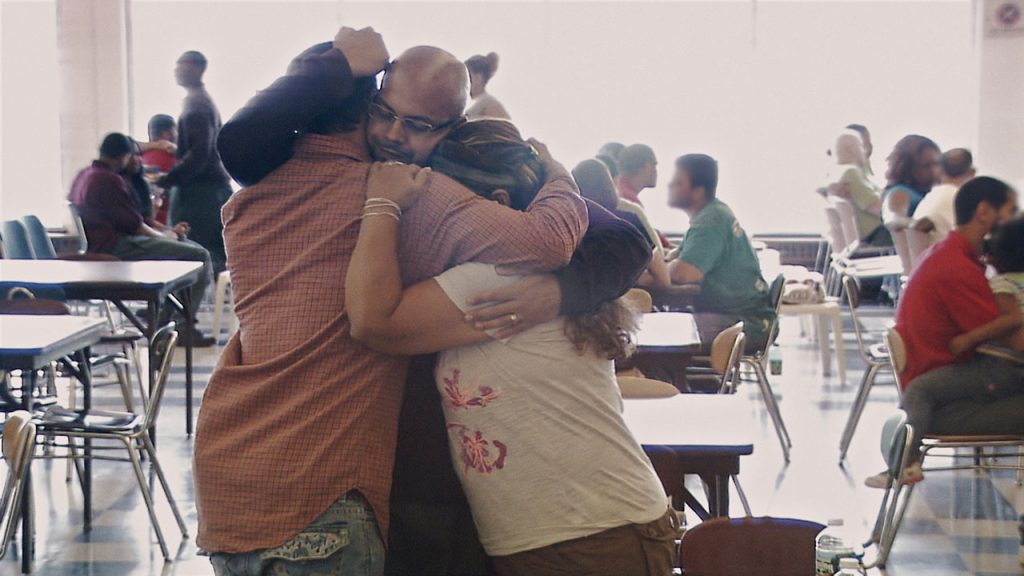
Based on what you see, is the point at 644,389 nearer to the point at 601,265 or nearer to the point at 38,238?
the point at 601,265

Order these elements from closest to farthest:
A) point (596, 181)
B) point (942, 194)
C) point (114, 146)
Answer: point (596, 181) → point (942, 194) → point (114, 146)

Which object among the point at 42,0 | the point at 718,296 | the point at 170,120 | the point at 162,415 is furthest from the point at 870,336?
the point at 42,0

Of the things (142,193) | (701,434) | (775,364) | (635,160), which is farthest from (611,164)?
(701,434)

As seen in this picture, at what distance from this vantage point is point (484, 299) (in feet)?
5.68

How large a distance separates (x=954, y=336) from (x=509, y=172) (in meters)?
3.00

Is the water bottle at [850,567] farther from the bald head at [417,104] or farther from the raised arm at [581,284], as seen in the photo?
the bald head at [417,104]

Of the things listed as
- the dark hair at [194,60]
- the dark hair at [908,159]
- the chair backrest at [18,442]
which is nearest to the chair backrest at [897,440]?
the chair backrest at [18,442]

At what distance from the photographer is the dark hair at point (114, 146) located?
7848mm

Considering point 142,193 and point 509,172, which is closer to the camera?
point 509,172

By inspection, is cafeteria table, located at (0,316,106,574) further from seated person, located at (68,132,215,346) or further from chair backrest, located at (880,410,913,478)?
seated person, located at (68,132,215,346)

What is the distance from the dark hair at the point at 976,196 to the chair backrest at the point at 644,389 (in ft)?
4.88

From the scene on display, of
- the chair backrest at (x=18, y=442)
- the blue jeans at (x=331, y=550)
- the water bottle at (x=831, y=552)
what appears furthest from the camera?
the chair backrest at (x=18, y=442)

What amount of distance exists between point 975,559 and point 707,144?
7.44 meters

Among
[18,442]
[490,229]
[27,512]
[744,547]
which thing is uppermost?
[490,229]
